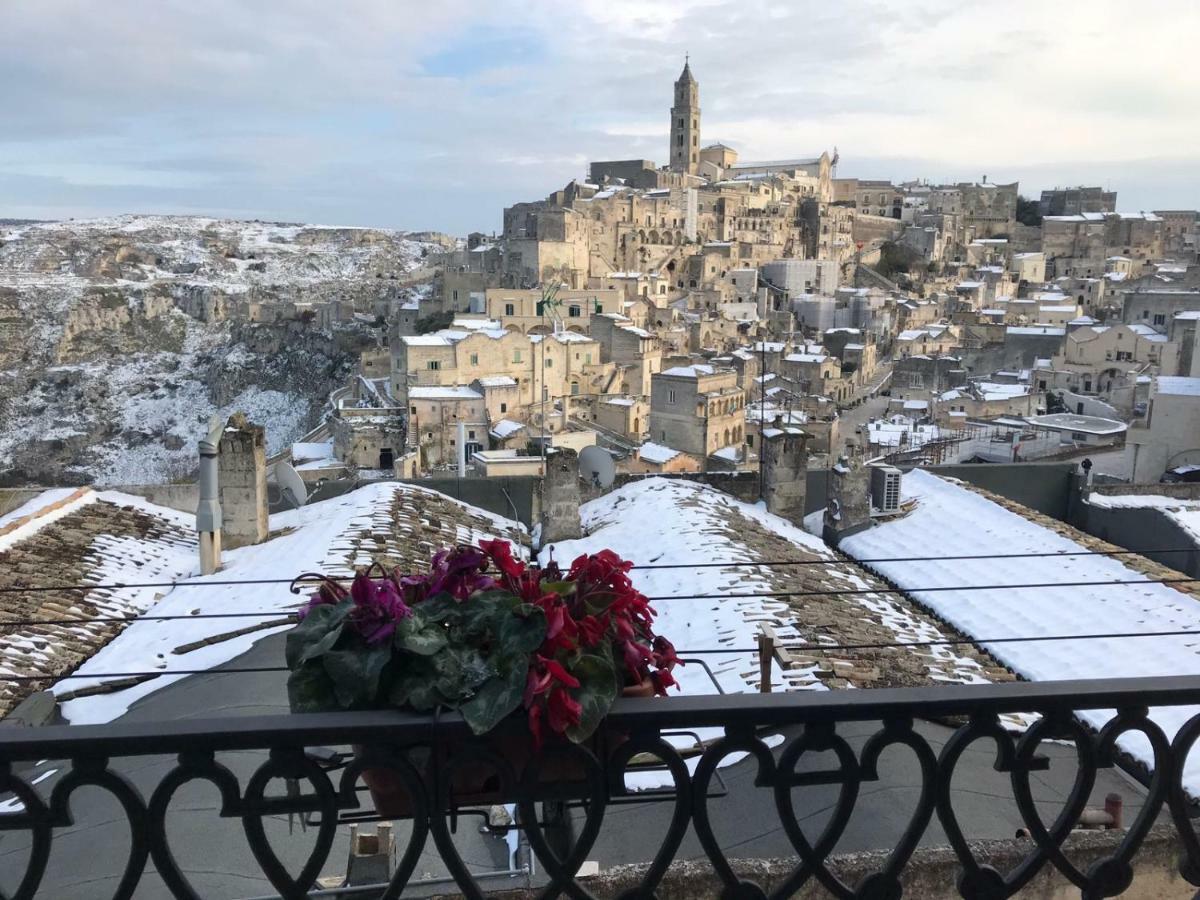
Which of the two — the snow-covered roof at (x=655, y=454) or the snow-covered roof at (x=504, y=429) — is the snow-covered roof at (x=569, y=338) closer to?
the snow-covered roof at (x=504, y=429)

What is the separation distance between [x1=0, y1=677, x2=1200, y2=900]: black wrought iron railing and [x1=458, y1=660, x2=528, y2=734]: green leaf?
2.4 inches

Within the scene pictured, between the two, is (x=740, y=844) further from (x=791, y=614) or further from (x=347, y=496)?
(x=347, y=496)

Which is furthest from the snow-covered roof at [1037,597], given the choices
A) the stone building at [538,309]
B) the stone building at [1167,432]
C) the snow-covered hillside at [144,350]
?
the snow-covered hillside at [144,350]

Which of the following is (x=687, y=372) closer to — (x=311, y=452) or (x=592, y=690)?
(x=311, y=452)

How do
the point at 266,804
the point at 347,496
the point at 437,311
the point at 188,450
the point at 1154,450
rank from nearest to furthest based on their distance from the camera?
the point at 266,804
the point at 347,496
the point at 1154,450
the point at 437,311
the point at 188,450

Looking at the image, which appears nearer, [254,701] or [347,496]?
[254,701]

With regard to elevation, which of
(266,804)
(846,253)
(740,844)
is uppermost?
(846,253)

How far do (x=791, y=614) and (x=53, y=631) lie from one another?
7.33 meters

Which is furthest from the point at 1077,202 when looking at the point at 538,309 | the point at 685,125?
the point at 538,309

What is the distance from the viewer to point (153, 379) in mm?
82500

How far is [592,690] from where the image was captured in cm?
184

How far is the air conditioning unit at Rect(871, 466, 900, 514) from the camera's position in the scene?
1416 cm

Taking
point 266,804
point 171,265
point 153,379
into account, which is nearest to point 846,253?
point 153,379

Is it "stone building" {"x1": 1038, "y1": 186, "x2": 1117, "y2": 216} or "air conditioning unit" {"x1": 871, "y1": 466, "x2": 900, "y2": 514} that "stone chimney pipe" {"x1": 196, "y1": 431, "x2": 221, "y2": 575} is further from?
"stone building" {"x1": 1038, "y1": 186, "x2": 1117, "y2": 216}
